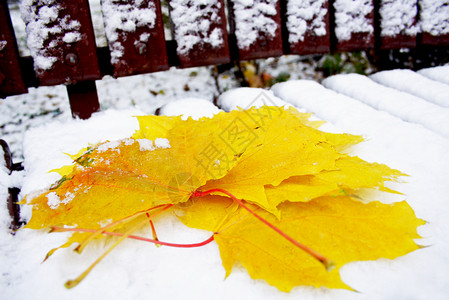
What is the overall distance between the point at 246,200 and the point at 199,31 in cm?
93

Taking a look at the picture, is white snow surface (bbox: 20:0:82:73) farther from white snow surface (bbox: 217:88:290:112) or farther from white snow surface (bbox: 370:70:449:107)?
white snow surface (bbox: 370:70:449:107)

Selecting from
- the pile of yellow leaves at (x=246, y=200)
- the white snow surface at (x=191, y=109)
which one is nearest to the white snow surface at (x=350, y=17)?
the white snow surface at (x=191, y=109)

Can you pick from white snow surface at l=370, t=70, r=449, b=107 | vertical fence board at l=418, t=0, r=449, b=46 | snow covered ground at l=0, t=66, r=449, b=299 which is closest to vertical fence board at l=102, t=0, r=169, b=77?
snow covered ground at l=0, t=66, r=449, b=299

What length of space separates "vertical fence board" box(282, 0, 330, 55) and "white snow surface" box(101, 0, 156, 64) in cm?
61

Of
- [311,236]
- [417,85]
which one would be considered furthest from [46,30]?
[417,85]

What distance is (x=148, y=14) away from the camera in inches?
46.8

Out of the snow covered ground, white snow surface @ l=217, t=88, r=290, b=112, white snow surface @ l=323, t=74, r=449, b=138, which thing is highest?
white snow surface @ l=217, t=88, r=290, b=112

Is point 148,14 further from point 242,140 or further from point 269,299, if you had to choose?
point 269,299

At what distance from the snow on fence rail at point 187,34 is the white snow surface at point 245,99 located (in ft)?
0.57

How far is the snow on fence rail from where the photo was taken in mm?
1106

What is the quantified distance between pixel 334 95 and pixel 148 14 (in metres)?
0.78

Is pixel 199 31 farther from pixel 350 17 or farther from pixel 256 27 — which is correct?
pixel 350 17

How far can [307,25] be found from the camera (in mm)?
1416

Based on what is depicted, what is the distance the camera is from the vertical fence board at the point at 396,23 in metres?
1.52
